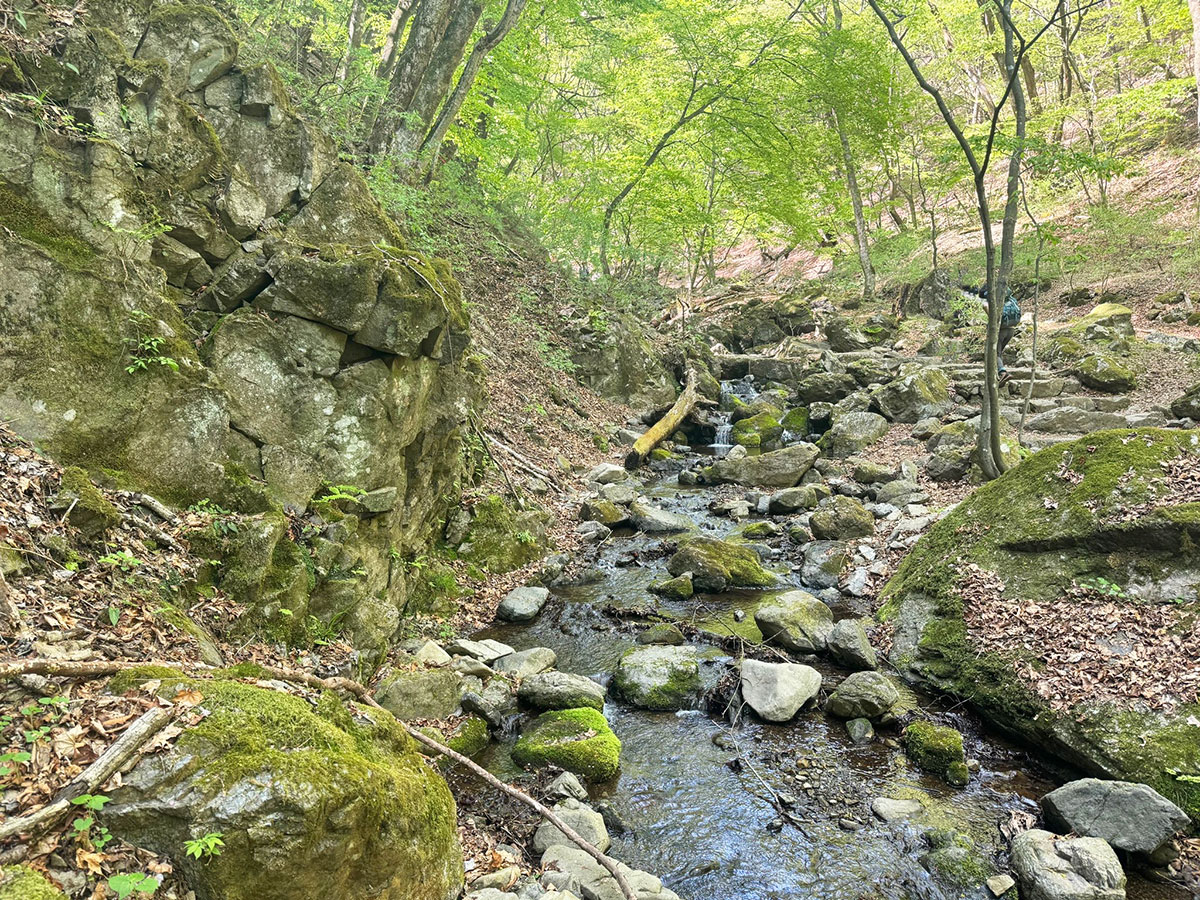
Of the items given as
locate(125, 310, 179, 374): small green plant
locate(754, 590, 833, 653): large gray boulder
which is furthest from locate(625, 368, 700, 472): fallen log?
locate(125, 310, 179, 374): small green plant

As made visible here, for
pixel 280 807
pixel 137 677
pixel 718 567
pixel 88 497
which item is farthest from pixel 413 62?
pixel 280 807

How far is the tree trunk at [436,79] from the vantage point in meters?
10.4

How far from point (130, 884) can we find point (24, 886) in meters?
0.30

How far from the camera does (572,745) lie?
546 cm

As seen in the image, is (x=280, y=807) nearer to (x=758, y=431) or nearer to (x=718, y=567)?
(x=718, y=567)

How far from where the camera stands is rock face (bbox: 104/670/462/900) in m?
2.43

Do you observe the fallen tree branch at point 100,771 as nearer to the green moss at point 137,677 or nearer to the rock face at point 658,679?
the green moss at point 137,677

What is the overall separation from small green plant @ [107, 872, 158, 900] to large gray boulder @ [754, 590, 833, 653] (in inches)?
251

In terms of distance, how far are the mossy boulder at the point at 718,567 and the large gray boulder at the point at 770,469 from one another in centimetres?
434

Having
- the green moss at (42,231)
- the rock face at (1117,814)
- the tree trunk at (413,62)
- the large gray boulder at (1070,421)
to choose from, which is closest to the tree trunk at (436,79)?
the tree trunk at (413,62)

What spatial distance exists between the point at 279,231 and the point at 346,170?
1.38 m

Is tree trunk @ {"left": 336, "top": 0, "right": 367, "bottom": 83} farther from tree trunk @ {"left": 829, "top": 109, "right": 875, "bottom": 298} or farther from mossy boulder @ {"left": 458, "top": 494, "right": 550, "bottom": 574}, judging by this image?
tree trunk @ {"left": 829, "top": 109, "right": 875, "bottom": 298}

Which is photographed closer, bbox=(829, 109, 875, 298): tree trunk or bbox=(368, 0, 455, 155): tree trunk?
bbox=(368, 0, 455, 155): tree trunk

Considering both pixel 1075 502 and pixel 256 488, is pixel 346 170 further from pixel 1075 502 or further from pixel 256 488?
pixel 1075 502
